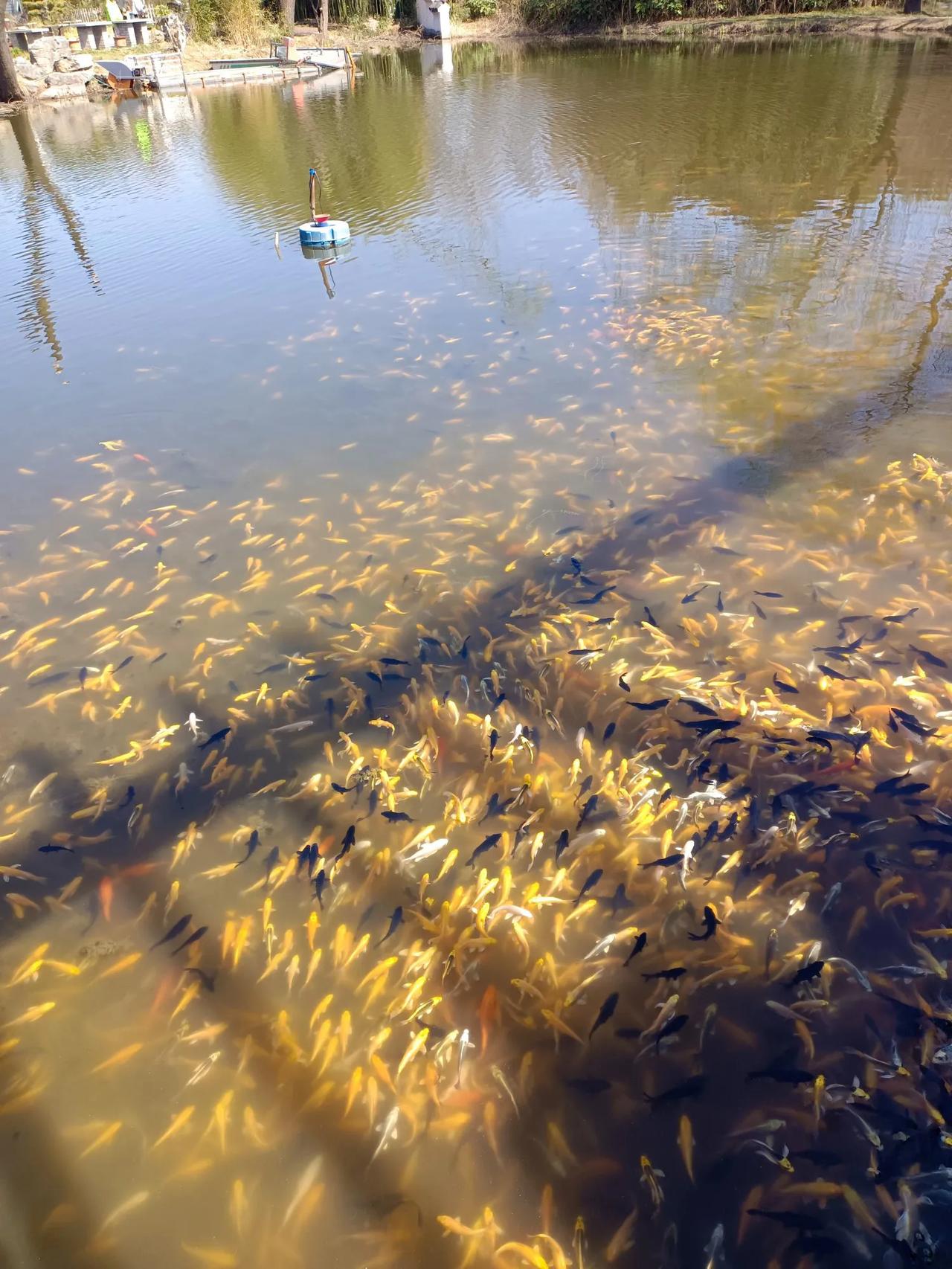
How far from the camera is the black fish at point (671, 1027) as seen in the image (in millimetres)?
3119

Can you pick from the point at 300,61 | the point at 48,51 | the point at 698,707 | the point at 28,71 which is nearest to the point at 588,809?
the point at 698,707

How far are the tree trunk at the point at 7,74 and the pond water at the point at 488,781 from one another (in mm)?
27178

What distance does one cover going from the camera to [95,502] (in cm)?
692

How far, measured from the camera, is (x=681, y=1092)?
2957mm

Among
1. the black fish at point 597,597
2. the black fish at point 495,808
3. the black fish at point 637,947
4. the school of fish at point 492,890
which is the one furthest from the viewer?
the black fish at point 597,597

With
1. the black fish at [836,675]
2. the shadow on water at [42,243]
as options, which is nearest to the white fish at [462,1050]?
the black fish at [836,675]

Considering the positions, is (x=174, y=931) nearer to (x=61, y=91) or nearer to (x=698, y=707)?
(x=698, y=707)

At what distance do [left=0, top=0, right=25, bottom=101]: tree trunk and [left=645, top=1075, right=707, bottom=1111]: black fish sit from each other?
3728cm

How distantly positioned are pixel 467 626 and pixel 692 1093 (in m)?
3.09

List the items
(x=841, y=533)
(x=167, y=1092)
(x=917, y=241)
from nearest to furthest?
(x=167, y=1092) → (x=841, y=533) → (x=917, y=241)

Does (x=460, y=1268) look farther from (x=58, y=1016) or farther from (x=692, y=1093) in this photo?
(x=58, y=1016)

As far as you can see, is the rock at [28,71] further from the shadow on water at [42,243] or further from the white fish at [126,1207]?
the white fish at [126,1207]

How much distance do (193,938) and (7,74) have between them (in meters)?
37.1

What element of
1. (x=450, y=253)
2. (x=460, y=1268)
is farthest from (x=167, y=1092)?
(x=450, y=253)
